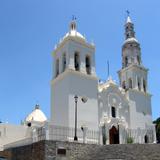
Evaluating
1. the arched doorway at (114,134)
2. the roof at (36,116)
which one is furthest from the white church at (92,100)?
the roof at (36,116)

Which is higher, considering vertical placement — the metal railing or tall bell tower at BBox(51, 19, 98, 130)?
tall bell tower at BBox(51, 19, 98, 130)

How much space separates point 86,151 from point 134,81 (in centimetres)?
1787

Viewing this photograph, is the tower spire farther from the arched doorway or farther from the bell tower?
the arched doorway

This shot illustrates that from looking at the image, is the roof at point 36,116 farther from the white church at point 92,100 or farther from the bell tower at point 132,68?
the bell tower at point 132,68

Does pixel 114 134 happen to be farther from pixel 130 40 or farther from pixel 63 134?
pixel 130 40

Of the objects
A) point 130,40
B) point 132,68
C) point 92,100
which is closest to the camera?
point 92,100

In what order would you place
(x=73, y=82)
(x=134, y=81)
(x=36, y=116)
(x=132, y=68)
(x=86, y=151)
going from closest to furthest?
(x=86, y=151) → (x=73, y=82) → (x=134, y=81) → (x=132, y=68) → (x=36, y=116)

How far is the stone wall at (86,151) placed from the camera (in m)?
18.0

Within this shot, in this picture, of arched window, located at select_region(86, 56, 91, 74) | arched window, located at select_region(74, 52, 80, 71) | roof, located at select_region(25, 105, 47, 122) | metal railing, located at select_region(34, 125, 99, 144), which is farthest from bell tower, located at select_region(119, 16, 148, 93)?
roof, located at select_region(25, 105, 47, 122)

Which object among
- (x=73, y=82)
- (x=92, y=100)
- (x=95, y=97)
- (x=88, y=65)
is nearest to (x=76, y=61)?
(x=88, y=65)

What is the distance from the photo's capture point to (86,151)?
19.8 metres

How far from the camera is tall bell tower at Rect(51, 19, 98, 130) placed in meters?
29.5

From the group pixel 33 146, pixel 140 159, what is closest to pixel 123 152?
pixel 140 159

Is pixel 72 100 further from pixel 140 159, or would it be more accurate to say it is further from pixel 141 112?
pixel 140 159
